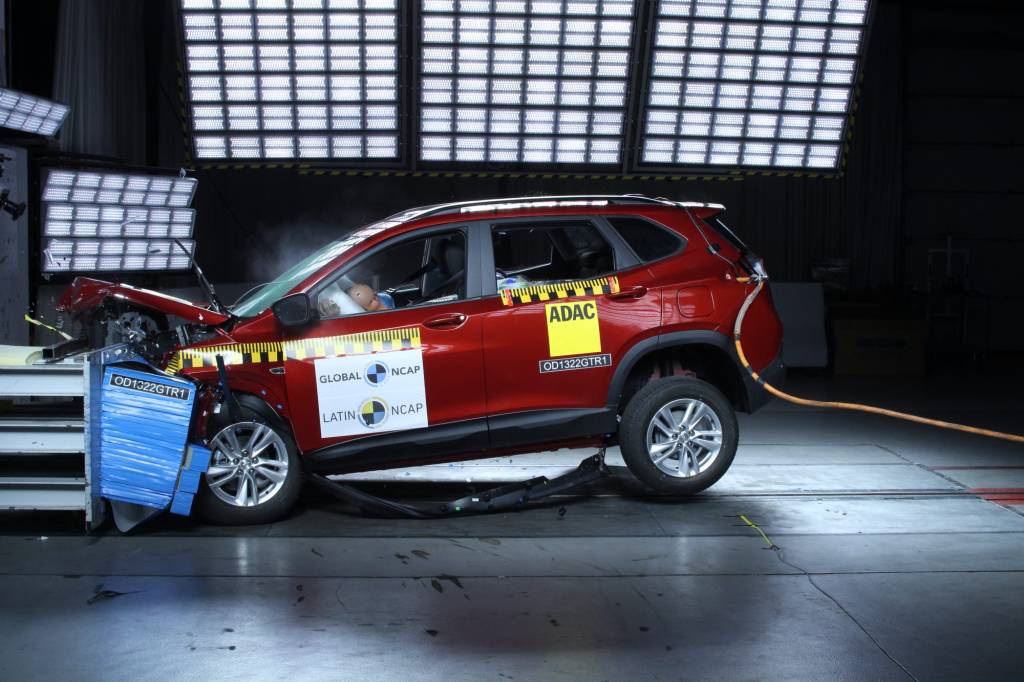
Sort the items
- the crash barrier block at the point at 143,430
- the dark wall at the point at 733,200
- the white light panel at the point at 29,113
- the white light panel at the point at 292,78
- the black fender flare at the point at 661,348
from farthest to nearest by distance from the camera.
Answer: the dark wall at the point at 733,200
the white light panel at the point at 292,78
the white light panel at the point at 29,113
the black fender flare at the point at 661,348
the crash barrier block at the point at 143,430

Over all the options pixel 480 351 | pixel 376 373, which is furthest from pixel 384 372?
pixel 480 351

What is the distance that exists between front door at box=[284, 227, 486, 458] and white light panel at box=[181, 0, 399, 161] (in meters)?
6.60

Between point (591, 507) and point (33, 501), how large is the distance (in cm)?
340

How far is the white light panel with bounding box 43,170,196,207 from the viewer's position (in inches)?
398

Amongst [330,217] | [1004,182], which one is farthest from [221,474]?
[1004,182]

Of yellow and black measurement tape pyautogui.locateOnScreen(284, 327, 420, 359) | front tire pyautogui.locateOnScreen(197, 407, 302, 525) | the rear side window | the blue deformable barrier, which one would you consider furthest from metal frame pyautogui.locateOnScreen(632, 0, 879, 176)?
the blue deformable barrier

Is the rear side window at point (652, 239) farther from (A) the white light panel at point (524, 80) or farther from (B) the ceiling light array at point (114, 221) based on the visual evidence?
(A) the white light panel at point (524, 80)

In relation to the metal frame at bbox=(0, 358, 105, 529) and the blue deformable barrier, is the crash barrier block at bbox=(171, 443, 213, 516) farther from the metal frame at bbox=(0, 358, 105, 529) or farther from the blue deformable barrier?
the metal frame at bbox=(0, 358, 105, 529)

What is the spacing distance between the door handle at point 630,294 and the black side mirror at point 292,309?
1903 mm

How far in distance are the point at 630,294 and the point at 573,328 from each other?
0.45m

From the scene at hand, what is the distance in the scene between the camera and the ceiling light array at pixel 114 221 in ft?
33.3

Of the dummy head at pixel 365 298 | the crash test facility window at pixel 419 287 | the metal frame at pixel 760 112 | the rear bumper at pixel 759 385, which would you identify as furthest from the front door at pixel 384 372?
the metal frame at pixel 760 112

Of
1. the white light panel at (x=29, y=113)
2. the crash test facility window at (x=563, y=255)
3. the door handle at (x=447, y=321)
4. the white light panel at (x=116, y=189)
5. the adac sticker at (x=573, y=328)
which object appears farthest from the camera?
the white light panel at (x=116, y=189)

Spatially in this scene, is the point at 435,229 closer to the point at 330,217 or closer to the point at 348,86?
the point at 348,86
